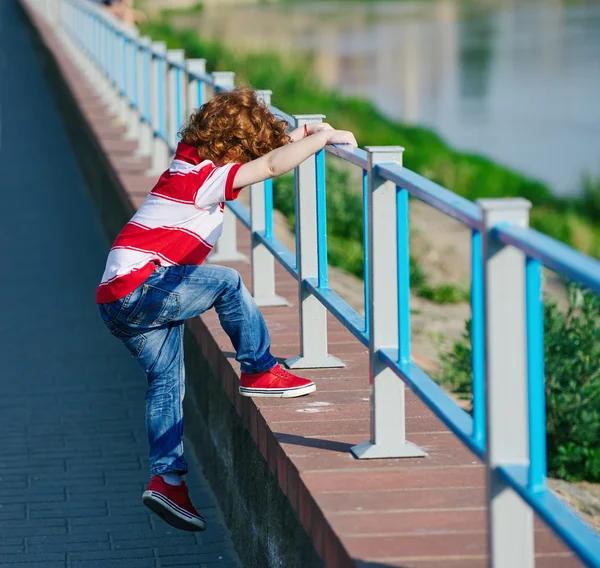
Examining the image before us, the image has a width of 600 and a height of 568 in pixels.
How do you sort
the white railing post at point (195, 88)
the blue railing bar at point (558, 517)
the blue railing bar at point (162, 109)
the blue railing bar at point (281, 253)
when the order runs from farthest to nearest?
the blue railing bar at point (162, 109) → the white railing post at point (195, 88) → the blue railing bar at point (281, 253) → the blue railing bar at point (558, 517)

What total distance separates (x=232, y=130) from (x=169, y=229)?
1.09 ft

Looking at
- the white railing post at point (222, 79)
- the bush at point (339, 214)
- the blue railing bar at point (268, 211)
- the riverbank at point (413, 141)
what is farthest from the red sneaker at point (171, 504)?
the riverbank at point (413, 141)

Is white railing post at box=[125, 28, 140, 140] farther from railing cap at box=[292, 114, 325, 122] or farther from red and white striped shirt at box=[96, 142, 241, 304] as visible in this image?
red and white striped shirt at box=[96, 142, 241, 304]

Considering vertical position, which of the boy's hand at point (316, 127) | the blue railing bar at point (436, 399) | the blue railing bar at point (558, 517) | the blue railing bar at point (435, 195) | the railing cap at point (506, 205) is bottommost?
the blue railing bar at point (558, 517)

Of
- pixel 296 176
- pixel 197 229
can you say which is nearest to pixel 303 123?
pixel 296 176

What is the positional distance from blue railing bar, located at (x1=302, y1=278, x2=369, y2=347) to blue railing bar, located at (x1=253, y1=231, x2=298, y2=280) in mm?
189

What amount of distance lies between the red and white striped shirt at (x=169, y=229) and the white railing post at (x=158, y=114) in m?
4.44

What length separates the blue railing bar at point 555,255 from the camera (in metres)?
2.17

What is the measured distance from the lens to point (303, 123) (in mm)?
4492

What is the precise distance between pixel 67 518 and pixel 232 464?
0.60 metres

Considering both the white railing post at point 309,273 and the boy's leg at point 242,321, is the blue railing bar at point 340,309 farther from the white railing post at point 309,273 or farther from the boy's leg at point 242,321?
the boy's leg at point 242,321

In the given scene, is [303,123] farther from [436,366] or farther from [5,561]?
[436,366]

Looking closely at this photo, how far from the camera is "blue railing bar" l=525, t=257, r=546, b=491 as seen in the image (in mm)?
2420

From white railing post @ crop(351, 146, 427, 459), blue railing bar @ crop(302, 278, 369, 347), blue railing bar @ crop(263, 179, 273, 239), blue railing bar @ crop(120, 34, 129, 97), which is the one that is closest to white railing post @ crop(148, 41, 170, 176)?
blue railing bar @ crop(120, 34, 129, 97)
